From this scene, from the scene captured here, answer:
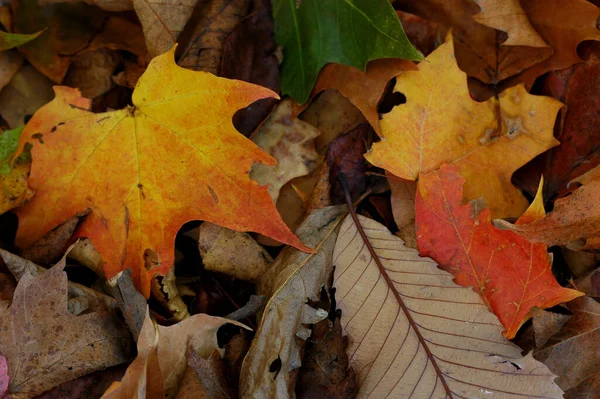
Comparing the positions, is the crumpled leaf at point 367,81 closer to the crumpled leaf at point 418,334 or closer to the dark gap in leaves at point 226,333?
the crumpled leaf at point 418,334

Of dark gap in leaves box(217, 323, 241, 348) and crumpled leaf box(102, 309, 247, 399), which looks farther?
dark gap in leaves box(217, 323, 241, 348)

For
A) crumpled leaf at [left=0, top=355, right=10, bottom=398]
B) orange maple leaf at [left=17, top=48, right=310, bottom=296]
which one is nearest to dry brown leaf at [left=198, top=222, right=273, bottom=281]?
orange maple leaf at [left=17, top=48, right=310, bottom=296]

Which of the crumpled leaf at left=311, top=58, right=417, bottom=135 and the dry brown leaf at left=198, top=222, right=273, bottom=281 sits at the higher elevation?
the crumpled leaf at left=311, top=58, right=417, bottom=135

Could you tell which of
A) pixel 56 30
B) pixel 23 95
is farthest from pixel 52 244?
pixel 56 30

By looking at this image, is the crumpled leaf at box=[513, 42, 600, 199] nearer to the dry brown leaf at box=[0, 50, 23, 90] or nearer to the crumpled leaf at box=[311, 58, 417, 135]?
the crumpled leaf at box=[311, 58, 417, 135]

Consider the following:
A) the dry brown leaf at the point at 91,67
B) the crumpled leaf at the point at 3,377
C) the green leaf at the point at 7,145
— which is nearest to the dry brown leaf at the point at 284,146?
the dry brown leaf at the point at 91,67

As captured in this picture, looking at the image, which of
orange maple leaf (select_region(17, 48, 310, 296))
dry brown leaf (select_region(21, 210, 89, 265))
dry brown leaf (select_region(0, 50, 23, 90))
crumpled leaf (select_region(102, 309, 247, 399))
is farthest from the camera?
dry brown leaf (select_region(0, 50, 23, 90))

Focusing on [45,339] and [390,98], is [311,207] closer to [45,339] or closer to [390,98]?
[390,98]
